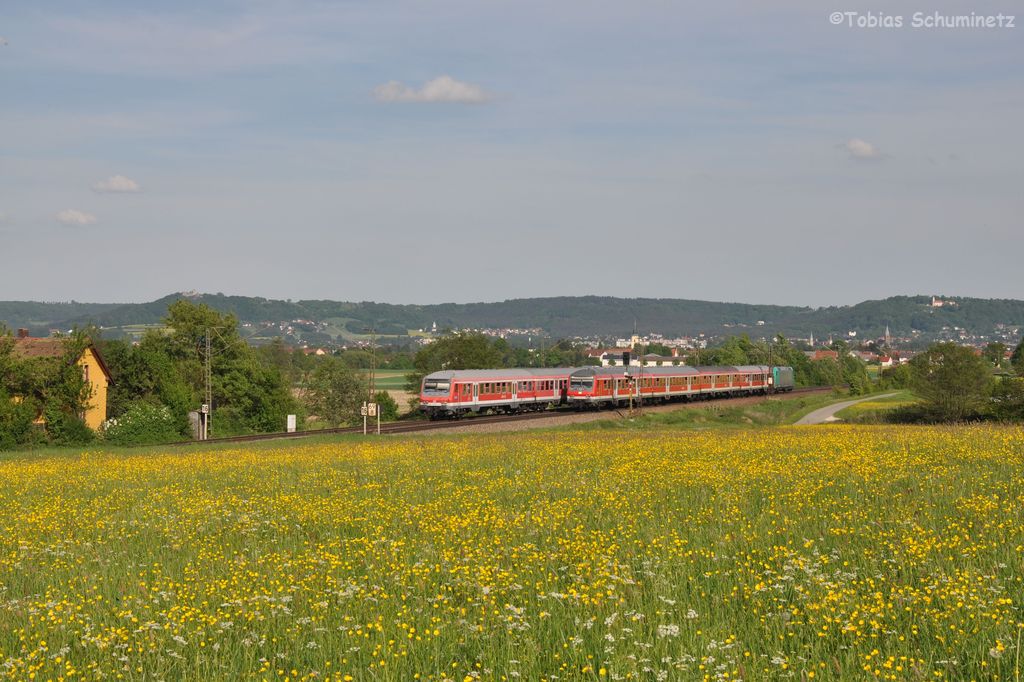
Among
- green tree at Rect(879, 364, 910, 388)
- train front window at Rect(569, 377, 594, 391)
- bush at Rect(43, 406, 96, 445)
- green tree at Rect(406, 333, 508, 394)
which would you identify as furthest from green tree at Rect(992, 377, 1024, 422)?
green tree at Rect(879, 364, 910, 388)

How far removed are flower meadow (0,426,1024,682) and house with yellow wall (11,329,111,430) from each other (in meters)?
38.3

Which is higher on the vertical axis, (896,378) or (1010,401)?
(1010,401)

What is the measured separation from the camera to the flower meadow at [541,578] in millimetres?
8164

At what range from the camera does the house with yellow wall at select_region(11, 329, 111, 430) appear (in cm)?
5488

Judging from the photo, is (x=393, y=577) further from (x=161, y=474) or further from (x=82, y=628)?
(x=161, y=474)

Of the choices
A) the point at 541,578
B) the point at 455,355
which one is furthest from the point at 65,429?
the point at 455,355

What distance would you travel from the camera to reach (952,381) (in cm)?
5956

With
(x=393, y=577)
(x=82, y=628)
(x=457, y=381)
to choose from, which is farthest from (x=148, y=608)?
(x=457, y=381)

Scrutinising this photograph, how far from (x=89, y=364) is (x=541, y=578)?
55.0m

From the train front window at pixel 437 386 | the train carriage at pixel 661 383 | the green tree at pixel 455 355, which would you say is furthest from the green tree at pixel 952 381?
the green tree at pixel 455 355

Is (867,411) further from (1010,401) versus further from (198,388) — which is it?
(198,388)

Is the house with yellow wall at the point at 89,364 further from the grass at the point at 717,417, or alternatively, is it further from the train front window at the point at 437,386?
the grass at the point at 717,417

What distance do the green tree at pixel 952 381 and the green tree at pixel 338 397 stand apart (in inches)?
1775

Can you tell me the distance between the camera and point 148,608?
396 inches
